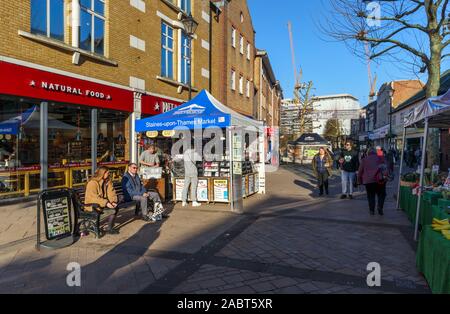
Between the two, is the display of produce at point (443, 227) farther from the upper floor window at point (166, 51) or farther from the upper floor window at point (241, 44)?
the upper floor window at point (241, 44)

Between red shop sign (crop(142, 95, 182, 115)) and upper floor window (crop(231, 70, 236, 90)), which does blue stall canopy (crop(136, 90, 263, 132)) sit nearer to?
red shop sign (crop(142, 95, 182, 115))

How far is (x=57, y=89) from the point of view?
9.95 m

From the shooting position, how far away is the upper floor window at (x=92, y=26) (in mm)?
11211

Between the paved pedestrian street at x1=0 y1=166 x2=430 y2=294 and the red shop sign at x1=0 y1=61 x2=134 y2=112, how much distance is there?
10.1ft

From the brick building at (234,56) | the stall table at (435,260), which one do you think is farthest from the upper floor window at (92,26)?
the stall table at (435,260)

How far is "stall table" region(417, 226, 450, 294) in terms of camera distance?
338cm

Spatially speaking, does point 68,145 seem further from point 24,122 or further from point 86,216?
point 86,216

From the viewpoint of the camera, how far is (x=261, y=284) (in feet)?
13.8

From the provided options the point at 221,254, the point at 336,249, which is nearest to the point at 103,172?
the point at 221,254

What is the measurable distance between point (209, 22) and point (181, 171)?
12423 millimetres

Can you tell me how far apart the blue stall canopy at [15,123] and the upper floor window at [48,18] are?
2160 mm

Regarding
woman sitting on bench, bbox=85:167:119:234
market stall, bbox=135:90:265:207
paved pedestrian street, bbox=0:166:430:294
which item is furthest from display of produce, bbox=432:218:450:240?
market stall, bbox=135:90:265:207

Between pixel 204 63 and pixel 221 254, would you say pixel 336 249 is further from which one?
pixel 204 63

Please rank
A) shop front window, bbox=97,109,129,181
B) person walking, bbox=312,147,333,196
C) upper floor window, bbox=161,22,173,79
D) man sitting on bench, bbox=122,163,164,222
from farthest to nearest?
upper floor window, bbox=161,22,173,79, shop front window, bbox=97,109,129,181, person walking, bbox=312,147,333,196, man sitting on bench, bbox=122,163,164,222
